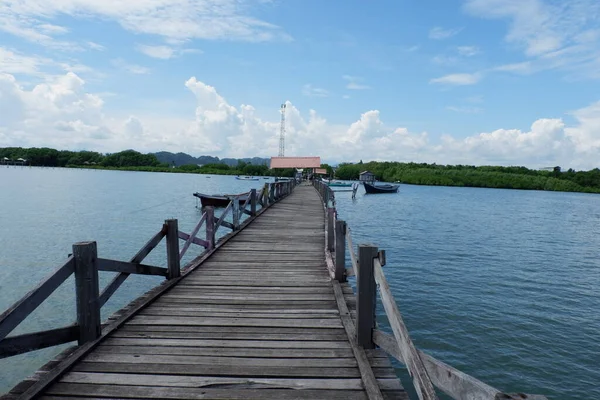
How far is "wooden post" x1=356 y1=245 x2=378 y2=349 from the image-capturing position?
4375 mm

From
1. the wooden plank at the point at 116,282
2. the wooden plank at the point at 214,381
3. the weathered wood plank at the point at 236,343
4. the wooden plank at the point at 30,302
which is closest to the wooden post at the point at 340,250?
the weathered wood plank at the point at 236,343

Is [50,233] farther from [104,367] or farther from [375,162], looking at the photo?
[375,162]

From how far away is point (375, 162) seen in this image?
636 feet

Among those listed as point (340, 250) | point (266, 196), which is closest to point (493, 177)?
point (266, 196)

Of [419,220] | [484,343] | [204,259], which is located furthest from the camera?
[419,220]

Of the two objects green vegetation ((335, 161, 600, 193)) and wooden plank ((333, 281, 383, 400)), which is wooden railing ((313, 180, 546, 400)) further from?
green vegetation ((335, 161, 600, 193))

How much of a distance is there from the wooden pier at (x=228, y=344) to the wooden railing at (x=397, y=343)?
11mm

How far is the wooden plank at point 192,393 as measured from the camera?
360 cm

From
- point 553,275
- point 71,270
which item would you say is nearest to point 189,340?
point 71,270

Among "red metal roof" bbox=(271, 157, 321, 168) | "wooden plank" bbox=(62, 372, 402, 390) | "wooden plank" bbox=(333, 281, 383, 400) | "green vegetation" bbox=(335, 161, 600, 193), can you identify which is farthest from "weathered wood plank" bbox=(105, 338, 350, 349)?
"green vegetation" bbox=(335, 161, 600, 193)

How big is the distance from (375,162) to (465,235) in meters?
166

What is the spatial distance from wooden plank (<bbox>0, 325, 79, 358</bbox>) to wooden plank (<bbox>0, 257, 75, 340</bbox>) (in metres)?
0.19

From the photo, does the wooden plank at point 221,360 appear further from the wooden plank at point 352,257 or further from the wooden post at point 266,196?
the wooden post at point 266,196

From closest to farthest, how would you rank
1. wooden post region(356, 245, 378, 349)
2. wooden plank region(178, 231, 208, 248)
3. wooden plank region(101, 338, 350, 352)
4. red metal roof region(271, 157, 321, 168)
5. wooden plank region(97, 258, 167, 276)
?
wooden post region(356, 245, 378, 349), wooden plank region(101, 338, 350, 352), wooden plank region(97, 258, 167, 276), wooden plank region(178, 231, 208, 248), red metal roof region(271, 157, 321, 168)
